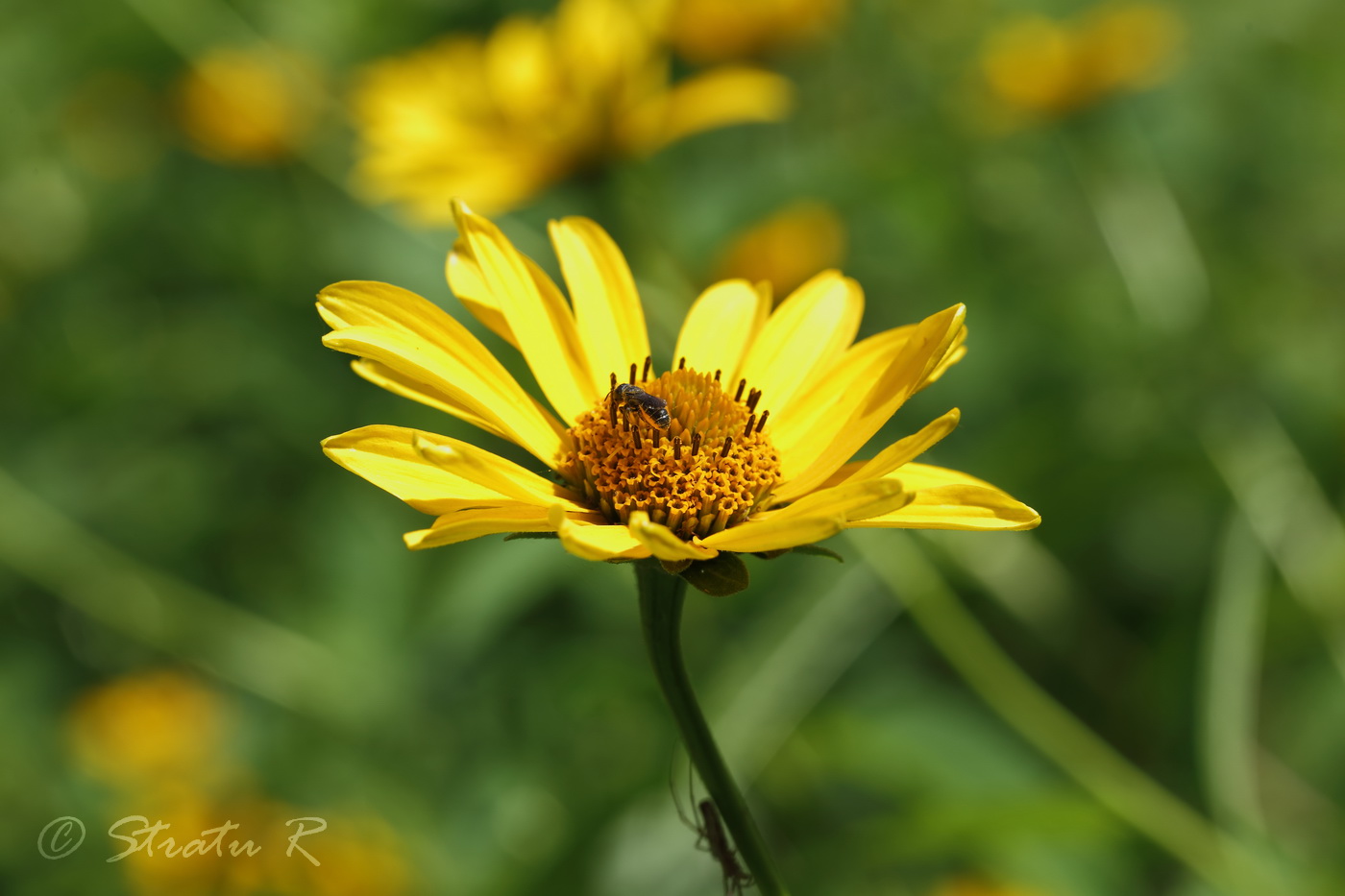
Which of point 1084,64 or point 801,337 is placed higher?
point 1084,64

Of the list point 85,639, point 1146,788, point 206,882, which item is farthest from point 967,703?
point 85,639

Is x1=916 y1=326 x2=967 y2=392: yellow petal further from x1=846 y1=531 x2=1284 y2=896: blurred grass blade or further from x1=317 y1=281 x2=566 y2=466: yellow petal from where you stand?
x1=846 y1=531 x2=1284 y2=896: blurred grass blade

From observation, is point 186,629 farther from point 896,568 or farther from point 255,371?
point 896,568

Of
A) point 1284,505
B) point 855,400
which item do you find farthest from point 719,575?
point 1284,505

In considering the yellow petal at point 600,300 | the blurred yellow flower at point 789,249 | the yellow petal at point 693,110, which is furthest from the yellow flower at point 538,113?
the yellow petal at point 600,300

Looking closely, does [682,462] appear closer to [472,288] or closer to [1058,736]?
[472,288]
